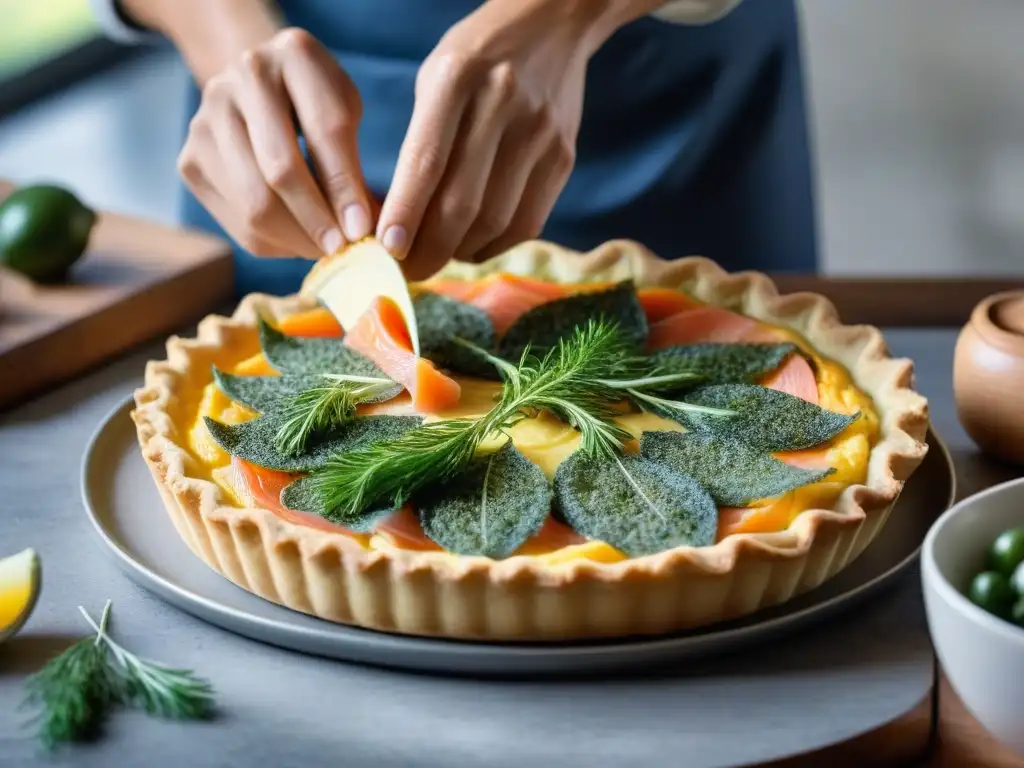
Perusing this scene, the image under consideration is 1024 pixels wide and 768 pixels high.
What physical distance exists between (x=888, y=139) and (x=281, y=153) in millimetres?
4209

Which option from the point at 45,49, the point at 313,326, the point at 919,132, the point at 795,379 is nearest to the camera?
the point at 795,379

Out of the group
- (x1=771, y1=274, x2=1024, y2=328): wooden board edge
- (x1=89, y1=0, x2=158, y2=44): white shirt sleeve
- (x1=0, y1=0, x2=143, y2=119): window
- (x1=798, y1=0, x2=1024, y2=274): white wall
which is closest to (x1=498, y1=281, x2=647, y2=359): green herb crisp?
(x1=771, y1=274, x2=1024, y2=328): wooden board edge

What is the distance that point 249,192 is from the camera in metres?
2.20

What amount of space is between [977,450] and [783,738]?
93cm

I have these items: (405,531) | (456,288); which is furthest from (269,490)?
(456,288)

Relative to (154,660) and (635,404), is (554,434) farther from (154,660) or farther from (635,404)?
(154,660)

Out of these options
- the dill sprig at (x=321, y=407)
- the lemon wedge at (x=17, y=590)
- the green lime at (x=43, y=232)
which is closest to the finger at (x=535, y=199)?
the dill sprig at (x=321, y=407)

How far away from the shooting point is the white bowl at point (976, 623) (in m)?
1.36

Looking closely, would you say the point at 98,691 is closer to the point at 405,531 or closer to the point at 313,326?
the point at 405,531

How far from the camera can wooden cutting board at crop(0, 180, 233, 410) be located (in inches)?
102

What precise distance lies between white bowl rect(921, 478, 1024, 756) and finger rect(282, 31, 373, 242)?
1.08 metres

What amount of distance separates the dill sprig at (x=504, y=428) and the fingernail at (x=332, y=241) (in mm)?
282

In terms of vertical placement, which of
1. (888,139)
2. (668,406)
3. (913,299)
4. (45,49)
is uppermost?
(668,406)

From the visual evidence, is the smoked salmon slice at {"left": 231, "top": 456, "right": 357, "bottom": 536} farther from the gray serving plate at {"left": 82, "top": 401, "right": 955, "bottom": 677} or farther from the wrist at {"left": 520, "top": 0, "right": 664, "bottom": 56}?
the wrist at {"left": 520, "top": 0, "right": 664, "bottom": 56}
